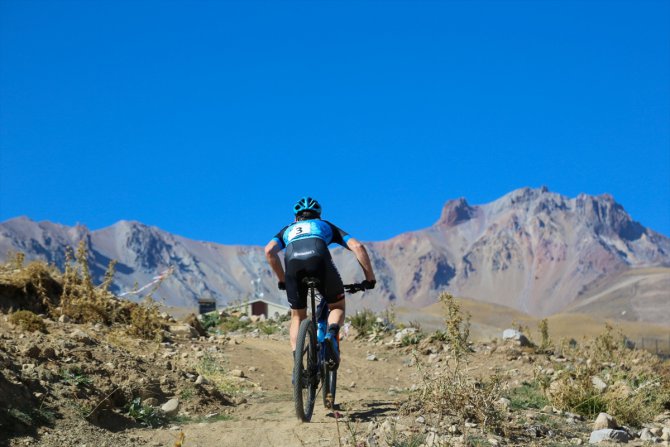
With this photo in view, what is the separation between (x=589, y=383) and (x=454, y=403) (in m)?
2.60

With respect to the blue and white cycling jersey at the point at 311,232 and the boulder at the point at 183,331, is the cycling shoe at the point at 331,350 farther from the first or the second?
the boulder at the point at 183,331

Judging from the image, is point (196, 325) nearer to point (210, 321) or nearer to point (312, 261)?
point (210, 321)

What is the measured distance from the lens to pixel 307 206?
26.3 feet

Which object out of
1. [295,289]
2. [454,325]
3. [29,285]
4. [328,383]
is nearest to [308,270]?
[295,289]

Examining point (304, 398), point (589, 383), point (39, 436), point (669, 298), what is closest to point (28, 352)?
point (39, 436)

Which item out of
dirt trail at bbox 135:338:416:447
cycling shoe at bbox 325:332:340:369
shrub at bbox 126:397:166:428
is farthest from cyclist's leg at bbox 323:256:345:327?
shrub at bbox 126:397:166:428

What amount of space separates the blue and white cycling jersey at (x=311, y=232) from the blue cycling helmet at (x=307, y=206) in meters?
0.23

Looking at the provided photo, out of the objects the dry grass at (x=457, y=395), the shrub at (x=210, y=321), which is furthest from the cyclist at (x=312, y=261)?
the shrub at (x=210, y=321)

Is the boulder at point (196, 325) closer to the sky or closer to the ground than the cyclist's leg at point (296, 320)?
closer to the sky

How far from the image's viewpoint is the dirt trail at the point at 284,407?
22.7 ft

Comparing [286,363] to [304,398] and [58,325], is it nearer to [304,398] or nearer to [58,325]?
[58,325]

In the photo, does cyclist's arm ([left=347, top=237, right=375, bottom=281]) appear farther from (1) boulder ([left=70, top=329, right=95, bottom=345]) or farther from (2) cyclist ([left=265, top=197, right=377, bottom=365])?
(1) boulder ([left=70, top=329, right=95, bottom=345])

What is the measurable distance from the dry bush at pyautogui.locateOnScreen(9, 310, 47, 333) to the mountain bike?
423cm

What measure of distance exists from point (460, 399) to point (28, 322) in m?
5.91
